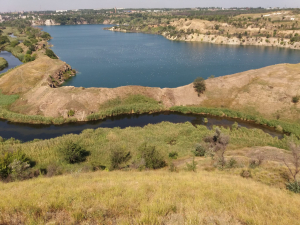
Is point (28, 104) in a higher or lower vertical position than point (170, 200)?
lower

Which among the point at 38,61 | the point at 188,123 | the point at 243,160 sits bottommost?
the point at 188,123

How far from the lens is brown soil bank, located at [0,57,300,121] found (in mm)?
39094

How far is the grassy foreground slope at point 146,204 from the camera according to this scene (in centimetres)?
784

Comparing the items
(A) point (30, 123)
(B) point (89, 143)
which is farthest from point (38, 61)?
(B) point (89, 143)

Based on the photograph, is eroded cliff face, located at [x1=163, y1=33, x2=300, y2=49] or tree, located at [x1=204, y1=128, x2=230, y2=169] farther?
eroded cliff face, located at [x1=163, y1=33, x2=300, y2=49]

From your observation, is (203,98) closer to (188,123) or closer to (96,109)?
(188,123)

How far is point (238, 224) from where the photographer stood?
773 cm

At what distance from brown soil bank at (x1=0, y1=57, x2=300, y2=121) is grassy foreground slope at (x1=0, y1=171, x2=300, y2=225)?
2976 centimetres

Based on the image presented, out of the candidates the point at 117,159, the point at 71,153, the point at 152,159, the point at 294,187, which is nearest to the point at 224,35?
the point at 152,159

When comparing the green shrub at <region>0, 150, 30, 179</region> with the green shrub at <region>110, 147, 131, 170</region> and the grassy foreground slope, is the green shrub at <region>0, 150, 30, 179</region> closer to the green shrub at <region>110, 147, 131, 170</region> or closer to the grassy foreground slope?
the grassy foreground slope

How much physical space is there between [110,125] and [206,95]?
73.0 ft

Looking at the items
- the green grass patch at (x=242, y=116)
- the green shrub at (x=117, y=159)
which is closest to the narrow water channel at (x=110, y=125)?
the green grass patch at (x=242, y=116)

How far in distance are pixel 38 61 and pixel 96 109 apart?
3855 cm

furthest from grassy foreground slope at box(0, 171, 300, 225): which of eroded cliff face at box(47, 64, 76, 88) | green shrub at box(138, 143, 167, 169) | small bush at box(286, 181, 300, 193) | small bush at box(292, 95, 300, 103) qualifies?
eroded cliff face at box(47, 64, 76, 88)
